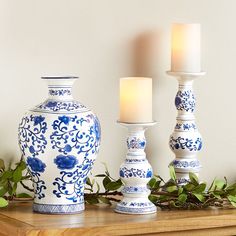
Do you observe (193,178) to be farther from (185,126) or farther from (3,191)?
(3,191)

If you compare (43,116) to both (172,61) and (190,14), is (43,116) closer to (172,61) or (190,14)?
(172,61)

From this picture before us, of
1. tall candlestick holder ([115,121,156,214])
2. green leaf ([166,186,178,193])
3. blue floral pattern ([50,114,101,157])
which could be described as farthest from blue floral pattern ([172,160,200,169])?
blue floral pattern ([50,114,101,157])

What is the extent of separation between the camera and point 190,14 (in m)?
2.29

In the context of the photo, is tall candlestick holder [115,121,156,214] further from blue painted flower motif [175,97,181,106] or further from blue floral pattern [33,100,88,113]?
blue painted flower motif [175,97,181,106]

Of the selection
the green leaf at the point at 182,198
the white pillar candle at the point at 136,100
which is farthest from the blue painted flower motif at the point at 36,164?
the green leaf at the point at 182,198

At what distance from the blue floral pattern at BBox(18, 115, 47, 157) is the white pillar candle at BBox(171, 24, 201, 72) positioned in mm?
421

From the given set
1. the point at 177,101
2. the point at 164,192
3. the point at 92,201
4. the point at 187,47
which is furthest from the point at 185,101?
the point at 92,201

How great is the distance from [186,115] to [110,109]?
182 millimetres

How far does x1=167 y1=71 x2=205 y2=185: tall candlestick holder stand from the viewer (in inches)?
84.8

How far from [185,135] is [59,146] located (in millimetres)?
396

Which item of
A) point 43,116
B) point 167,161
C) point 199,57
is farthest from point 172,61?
point 43,116

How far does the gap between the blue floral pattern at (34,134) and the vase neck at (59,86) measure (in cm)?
6

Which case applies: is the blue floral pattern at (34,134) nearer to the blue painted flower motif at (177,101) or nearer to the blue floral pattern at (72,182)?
the blue floral pattern at (72,182)

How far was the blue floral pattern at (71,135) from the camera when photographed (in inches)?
73.6
